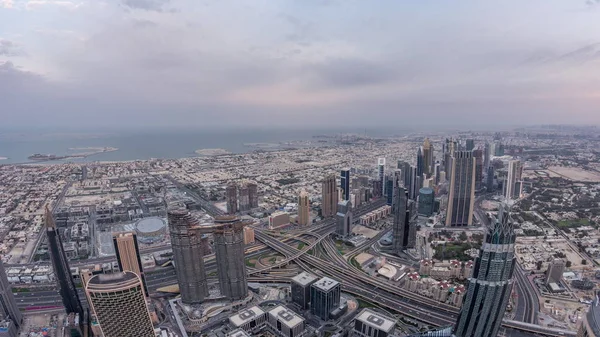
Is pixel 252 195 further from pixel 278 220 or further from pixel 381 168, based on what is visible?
pixel 381 168

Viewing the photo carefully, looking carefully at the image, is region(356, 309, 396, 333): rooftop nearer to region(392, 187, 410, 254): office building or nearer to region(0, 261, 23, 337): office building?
region(392, 187, 410, 254): office building

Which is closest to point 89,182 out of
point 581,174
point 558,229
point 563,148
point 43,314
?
point 43,314

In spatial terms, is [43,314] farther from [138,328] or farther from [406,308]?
[406,308]

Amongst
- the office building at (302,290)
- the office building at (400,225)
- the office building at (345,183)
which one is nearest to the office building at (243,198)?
the office building at (345,183)

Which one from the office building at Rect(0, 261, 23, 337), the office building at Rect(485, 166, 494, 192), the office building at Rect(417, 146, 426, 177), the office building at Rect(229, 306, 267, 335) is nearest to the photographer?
the office building at Rect(0, 261, 23, 337)

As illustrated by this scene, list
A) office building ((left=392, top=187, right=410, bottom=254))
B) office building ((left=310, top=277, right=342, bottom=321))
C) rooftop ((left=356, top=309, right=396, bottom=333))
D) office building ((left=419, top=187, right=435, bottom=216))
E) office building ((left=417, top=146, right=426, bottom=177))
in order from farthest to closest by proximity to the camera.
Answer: office building ((left=417, top=146, right=426, bottom=177)) → office building ((left=419, top=187, right=435, bottom=216)) → office building ((left=392, top=187, right=410, bottom=254)) → office building ((left=310, top=277, right=342, bottom=321)) → rooftop ((left=356, top=309, right=396, bottom=333))

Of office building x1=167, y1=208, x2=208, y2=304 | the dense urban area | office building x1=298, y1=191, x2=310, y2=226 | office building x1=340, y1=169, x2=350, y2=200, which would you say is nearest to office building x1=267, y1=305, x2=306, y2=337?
the dense urban area
